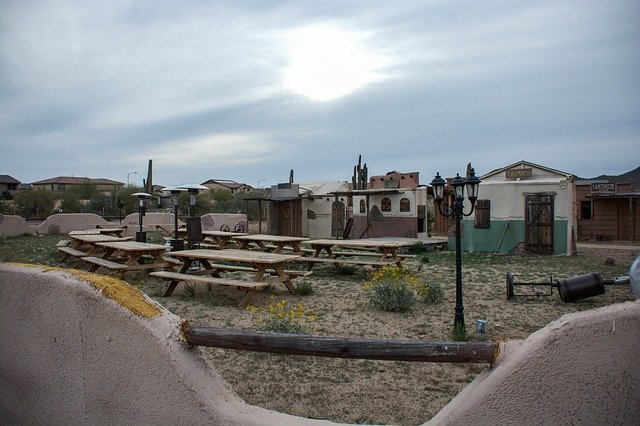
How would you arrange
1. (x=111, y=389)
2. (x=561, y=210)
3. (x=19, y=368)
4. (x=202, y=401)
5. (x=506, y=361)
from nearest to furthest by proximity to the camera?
(x=506, y=361) < (x=202, y=401) < (x=111, y=389) < (x=19, y=368) < (x=561, y=210)

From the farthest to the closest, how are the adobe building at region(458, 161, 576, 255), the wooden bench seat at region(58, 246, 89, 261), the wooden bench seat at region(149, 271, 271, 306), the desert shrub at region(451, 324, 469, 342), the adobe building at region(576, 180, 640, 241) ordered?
the adobe building at region(576, 180, 640, 241) → the adobe building at region(458, 161, 576, 255) → the wooden bench seat at region(58, 246, 89, 261) → the wooden bench seat at region(149, 271, 271, 306) → the desert shrub at region(451, 324, 469, 342)

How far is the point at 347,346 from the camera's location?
7.74 feet

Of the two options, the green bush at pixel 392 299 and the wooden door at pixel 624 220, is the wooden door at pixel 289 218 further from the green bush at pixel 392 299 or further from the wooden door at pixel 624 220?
the green bush at pixel 392 299

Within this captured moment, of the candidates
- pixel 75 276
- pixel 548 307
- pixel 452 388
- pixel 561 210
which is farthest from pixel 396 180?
pixel 75 276

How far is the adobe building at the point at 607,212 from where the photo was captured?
20.3 meters

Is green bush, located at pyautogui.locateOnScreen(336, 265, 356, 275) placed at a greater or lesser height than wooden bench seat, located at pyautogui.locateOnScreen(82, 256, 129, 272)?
lesser

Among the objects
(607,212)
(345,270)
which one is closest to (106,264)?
(345,270)

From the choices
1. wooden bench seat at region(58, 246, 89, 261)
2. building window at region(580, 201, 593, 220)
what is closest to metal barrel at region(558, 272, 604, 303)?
wooden bench seat at region(58, 246, 89, 261)

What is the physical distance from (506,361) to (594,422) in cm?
41

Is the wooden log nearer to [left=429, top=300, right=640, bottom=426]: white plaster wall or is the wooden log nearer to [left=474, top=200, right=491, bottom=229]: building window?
[left=429, top=300, right=640, bottom=426]: white plaster wall

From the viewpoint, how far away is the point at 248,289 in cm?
713

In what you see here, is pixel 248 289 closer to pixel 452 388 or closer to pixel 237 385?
pixel 237 385

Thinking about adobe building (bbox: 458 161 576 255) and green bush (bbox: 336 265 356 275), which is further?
adobe building (bbox: 458 161 576 255)

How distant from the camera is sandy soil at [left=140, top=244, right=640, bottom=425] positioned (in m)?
3.76
